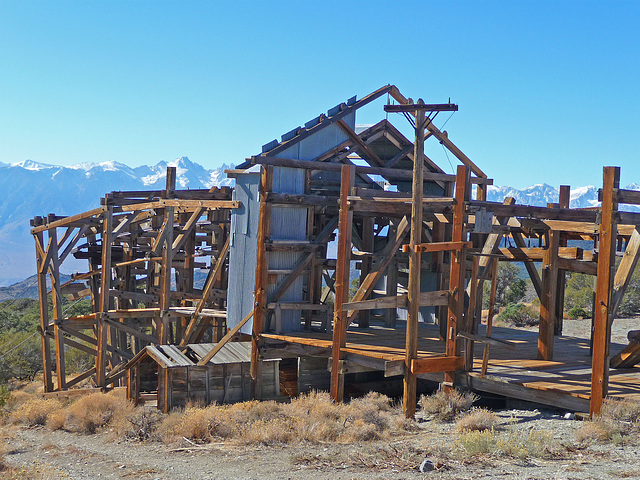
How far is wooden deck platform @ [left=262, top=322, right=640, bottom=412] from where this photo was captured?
36.8 feet

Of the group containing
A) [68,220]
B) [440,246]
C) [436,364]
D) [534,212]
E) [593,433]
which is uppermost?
[534,212]

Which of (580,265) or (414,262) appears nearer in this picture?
(414,262)

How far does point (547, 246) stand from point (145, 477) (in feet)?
30.0

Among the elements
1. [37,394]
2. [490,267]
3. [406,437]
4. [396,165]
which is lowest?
[37,394]

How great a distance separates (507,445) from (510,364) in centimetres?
456

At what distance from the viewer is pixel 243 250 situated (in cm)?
1625

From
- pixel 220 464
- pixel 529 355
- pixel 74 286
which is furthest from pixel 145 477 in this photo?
pixel 74 286

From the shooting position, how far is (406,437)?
1049cm

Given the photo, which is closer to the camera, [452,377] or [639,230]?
[639,230]

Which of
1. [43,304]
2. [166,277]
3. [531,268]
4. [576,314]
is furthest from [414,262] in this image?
[576,314]

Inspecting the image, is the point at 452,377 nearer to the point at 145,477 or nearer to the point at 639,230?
the point at 639,230

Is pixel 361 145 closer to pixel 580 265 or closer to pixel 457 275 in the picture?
pixel 457 275

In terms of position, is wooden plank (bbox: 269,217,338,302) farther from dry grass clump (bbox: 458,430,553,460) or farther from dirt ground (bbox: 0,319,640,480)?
dry grass clump (bbox: 458,430,553,460)

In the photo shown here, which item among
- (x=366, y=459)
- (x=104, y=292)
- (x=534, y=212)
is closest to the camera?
(x=366, y=459)
